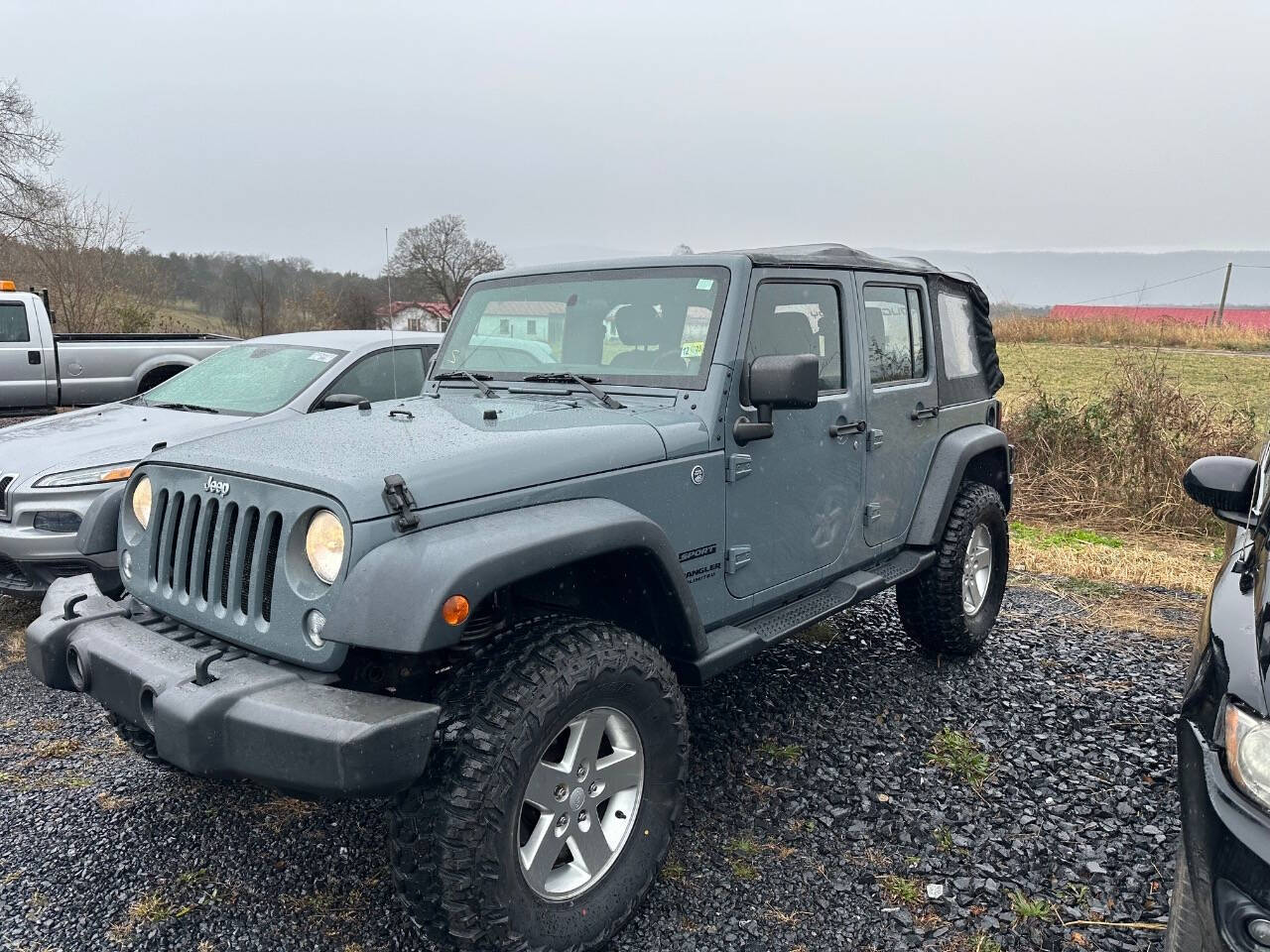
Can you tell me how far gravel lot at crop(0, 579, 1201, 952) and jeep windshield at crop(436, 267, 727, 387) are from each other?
1.58 m

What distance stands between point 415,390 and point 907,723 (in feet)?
12.8

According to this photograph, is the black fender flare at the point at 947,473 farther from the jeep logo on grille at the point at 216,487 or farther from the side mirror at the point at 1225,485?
the jeep logo on grille at the point at 216,487

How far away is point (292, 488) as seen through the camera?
88.1 inches

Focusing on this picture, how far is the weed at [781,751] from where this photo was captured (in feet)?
11.4

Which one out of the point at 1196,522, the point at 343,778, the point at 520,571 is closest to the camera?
the point at 343,778

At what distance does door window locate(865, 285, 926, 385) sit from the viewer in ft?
12.8

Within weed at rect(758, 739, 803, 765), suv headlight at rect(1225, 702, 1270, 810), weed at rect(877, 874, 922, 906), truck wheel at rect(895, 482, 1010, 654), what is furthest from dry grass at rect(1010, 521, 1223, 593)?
suv headlight at rect(1225, 702, 1270, 810)

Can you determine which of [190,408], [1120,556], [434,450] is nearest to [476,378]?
[434,450]

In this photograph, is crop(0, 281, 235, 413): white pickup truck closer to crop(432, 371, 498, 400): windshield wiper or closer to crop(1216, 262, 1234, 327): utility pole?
crop(432, 371, 498, 400): windshield wiper

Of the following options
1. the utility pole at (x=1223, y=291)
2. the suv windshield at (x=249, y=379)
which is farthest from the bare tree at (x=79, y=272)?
the utility pole at (x=1223, y=291)

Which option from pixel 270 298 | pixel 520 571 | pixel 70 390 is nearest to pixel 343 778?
pixel 520 571

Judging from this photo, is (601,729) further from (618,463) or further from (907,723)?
(907,723)

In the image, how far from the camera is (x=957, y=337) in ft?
15.5

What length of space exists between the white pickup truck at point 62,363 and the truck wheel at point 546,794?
27.6 ft
